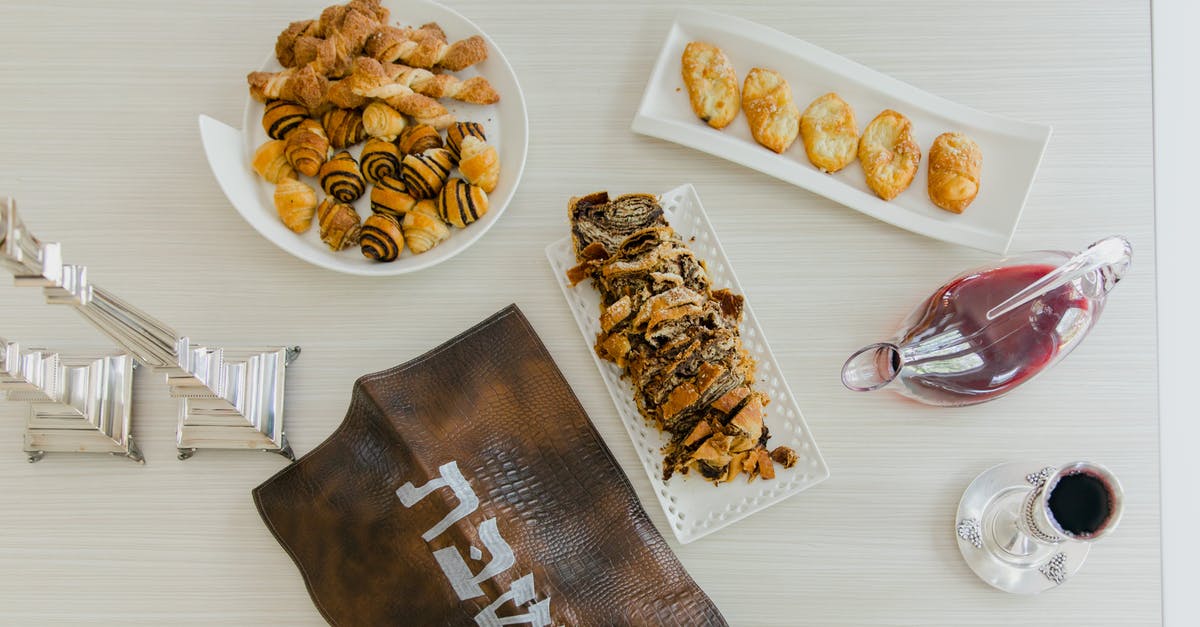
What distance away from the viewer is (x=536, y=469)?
1267 millimetres

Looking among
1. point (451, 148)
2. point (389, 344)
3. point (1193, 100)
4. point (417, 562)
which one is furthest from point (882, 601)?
point (1193, 100)

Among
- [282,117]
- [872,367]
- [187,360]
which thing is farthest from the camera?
[282,117]

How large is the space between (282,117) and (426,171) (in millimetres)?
249

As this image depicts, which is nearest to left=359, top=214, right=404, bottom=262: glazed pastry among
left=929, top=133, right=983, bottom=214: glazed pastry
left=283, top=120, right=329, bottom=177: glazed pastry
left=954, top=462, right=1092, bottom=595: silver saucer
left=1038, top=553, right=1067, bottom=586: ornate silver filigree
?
left=283, top=120, right=329, bottom=177: glazed pastry

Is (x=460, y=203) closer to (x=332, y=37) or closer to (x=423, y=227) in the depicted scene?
(x=423, y=227)

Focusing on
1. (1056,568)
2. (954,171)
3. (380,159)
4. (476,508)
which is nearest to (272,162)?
(380,159)

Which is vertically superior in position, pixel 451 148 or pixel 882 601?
pixel 451 148

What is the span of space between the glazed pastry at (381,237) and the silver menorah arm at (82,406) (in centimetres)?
42

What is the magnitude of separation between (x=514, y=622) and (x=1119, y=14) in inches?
53.8

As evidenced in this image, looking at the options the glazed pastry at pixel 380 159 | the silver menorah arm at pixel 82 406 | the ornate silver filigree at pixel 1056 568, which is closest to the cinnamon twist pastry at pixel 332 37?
the glazed pastry at pixel 380 159

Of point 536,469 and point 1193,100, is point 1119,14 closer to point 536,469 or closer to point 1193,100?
point 1193,100

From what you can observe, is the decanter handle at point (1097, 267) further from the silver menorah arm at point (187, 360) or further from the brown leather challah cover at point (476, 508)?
the silver menorah arm at point (187, 360)

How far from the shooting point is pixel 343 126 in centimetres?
128

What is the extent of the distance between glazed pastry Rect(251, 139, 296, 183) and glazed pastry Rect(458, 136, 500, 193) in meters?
0.28
